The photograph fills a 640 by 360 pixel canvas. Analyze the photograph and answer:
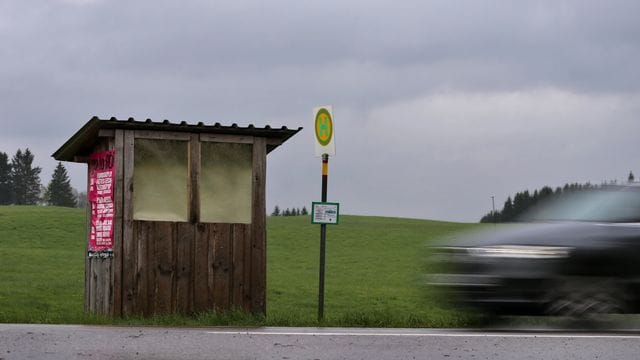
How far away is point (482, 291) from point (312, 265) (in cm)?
3576

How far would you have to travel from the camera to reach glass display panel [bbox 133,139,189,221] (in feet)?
48.5

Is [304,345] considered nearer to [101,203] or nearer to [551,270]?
[551,270]

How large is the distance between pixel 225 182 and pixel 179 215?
0.84 meters

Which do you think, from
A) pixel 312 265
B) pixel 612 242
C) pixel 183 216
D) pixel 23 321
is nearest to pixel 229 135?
pixel 183 216

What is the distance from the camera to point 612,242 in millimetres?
10234

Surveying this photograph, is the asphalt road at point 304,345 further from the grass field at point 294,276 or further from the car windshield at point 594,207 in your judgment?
the grass field at point 294,276

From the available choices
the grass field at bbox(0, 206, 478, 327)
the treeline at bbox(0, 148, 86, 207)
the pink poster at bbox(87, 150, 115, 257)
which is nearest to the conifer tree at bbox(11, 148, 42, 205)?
the treeline at bbox(0, 148, 86, 207)

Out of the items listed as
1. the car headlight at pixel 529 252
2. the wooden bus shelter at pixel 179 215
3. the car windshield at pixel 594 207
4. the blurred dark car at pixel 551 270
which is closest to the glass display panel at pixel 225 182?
the wooden bus shelter at pixel 179 215

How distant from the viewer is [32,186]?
499ft

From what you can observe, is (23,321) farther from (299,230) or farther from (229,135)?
(299,230)

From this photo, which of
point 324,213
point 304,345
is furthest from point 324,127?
point 304,345

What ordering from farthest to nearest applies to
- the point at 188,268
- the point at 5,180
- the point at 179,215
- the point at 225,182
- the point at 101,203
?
the point at 5,180
the point at 101,203
the point at 225,182
the point at 179,215
the point at 188,268

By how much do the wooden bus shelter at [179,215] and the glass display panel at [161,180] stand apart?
0.01 meters

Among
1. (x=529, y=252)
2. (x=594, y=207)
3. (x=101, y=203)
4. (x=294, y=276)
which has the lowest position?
(x=294, y=276)
